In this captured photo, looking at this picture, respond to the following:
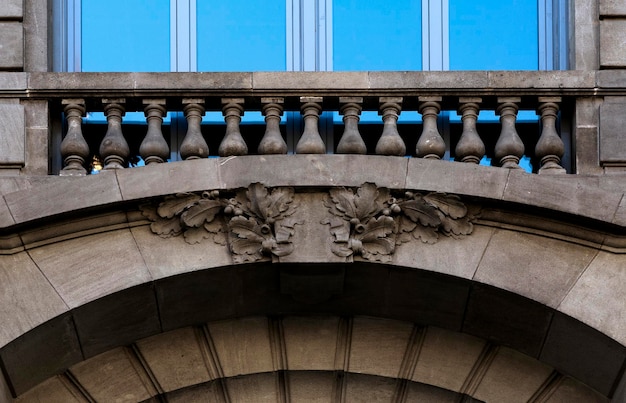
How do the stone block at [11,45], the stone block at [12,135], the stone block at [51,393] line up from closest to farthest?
1. the stone block at [12,135]
2. the stone block at [51,393]
3. the stone block at [11,45]

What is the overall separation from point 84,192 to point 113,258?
533mm

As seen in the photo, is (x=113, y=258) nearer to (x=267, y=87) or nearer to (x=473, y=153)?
(x=267, y=87)

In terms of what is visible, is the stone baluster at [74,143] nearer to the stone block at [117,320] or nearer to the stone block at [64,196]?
the stone block at [64,196]

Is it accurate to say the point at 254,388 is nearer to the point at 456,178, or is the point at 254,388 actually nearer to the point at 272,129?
the point at 272,129

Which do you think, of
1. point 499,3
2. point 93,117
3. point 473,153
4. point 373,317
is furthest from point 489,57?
point 93,117

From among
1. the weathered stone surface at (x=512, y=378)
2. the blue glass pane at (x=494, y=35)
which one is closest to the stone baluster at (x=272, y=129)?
the blue glass pane at (x=494, y=35)

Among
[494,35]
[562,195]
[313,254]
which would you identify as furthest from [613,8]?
[313,254]

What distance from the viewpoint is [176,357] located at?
1301 cm

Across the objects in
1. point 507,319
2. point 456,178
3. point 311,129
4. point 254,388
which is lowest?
point 254,388

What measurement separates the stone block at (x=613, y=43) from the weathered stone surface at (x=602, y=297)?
1585 mm

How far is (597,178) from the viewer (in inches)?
491

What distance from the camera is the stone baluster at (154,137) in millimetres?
12578

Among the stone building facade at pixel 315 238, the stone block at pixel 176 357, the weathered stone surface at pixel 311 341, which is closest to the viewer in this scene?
the stone building facade at pixel 315 238

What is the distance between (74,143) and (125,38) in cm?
145
